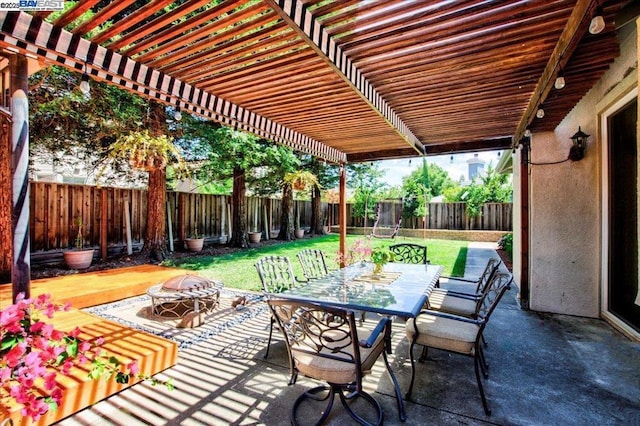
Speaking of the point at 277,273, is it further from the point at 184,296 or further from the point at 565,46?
the point at 565,46

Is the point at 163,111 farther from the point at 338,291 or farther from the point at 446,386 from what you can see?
the point at 446,386

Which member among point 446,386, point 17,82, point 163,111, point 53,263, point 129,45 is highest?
point 163,111

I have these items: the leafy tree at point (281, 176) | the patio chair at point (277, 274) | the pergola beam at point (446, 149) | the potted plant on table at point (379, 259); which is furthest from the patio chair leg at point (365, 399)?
the leafy tree at point (281, 176)

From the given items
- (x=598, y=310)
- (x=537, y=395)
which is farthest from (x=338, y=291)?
(x=598, y=310)

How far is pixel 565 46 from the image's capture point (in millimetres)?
2049

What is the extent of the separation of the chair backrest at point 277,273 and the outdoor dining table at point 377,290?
12.7 inches

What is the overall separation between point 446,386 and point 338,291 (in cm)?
113

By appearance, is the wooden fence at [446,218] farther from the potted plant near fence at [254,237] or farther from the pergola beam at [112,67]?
the pergola beam at [112,67]

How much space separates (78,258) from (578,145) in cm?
846

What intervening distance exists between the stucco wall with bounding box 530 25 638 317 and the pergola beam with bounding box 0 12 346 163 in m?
3.99

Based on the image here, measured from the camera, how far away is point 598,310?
3949 mm

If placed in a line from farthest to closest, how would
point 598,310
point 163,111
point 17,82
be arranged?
point 163,111
point 598,310
point 17,82

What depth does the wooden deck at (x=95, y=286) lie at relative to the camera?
12.8ft

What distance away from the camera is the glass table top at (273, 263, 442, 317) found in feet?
7.77
